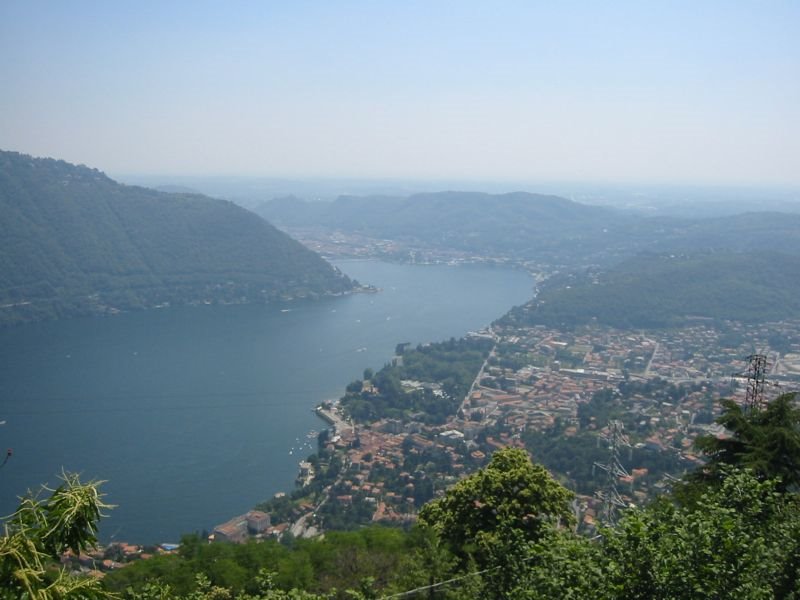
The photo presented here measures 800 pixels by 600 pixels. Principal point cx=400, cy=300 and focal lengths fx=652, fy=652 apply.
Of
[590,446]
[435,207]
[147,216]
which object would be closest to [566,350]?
[590,446]

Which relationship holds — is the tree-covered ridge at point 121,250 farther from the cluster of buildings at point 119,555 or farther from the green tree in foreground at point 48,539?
the green tree in foreground at point 48,539

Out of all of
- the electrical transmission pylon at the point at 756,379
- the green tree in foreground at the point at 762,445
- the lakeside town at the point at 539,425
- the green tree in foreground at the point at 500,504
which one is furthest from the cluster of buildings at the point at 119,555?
the electrical transmission pylon at the point at 756,379

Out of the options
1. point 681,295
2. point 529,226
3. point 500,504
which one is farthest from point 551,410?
point 529,226

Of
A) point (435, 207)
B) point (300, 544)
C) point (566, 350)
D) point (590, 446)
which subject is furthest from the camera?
point (435, 207)

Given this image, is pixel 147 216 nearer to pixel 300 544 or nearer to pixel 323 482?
pixel 323 482

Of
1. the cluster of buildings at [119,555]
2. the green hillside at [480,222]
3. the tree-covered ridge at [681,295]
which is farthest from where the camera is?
the green hillside at [480,222]

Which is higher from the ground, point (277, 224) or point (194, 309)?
point (277, 224)

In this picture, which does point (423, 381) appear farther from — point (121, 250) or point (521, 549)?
point (121, 250)
